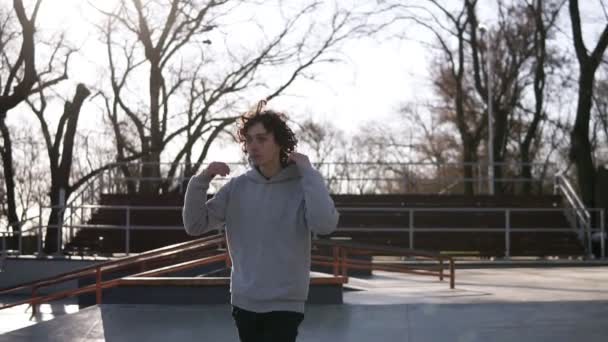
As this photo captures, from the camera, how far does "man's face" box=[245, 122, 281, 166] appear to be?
4602 millimetres

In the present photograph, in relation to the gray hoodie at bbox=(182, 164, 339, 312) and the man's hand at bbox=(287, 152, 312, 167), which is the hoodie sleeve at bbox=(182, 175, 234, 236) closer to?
the gray hoodie at bbox=(182, 164, 339, 312)

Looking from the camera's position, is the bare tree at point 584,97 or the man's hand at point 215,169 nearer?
the man's hand at point 215,169

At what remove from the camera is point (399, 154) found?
58.7 m

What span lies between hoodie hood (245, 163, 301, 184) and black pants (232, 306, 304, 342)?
1.89 feet

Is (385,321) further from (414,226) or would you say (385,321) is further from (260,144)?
(414,226)

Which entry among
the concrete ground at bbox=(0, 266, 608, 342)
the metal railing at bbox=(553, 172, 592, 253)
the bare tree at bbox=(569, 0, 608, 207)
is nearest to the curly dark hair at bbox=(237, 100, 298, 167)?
the concrete ground at bbox=(0, 266, 608, 342)

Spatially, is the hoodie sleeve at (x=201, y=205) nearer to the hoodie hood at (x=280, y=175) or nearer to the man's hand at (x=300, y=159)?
the hoodie hood at (x=280, y=175)

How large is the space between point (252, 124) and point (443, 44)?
3187 cm

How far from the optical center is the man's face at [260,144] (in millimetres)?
4602

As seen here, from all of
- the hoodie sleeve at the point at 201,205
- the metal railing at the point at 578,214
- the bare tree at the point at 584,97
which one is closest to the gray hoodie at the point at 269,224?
the hoodie sleeve at the point at 201,205

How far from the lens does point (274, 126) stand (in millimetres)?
4641

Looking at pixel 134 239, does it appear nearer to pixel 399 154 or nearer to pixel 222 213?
pixel 222 213

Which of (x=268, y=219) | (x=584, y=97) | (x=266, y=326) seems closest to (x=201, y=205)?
(x=268, y=219)

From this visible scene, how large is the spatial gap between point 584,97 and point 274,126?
939 inches
